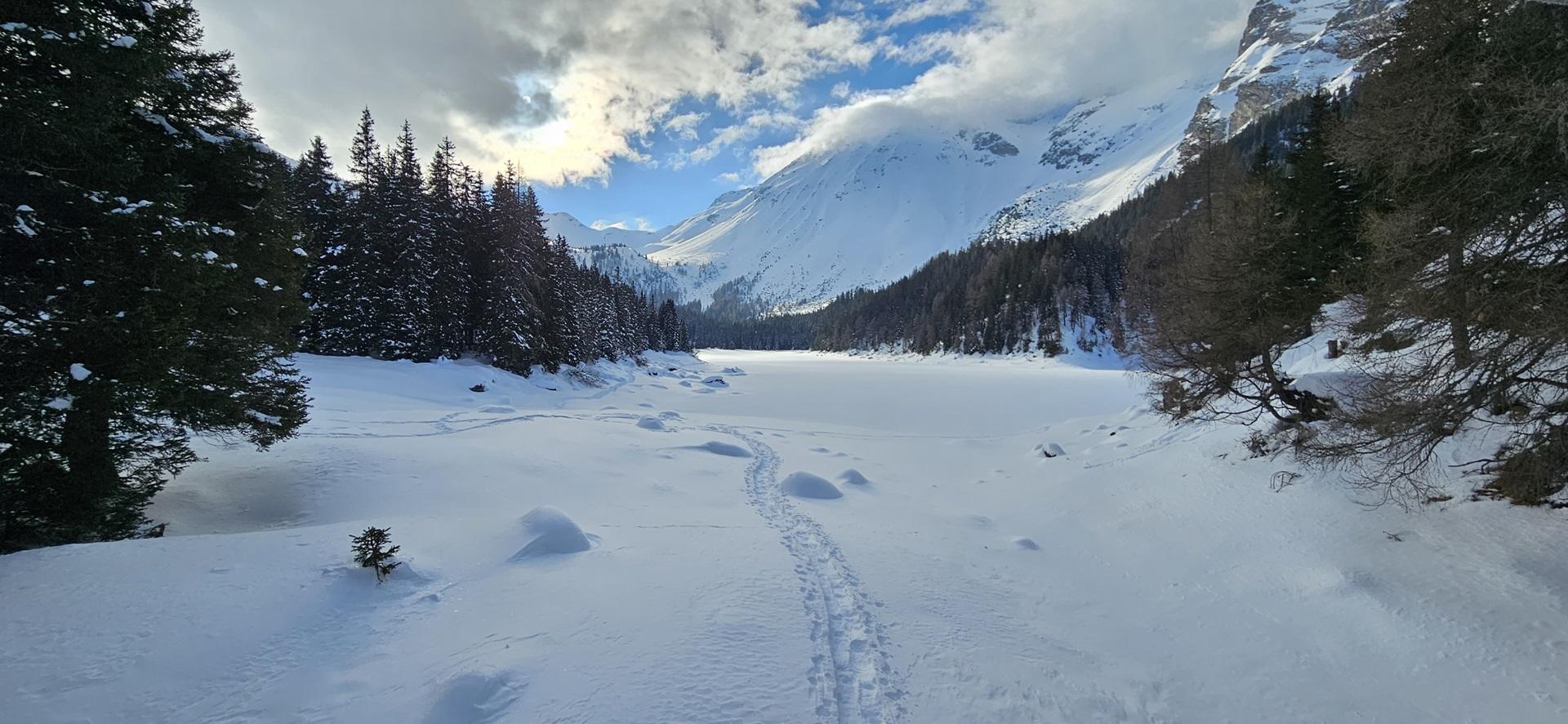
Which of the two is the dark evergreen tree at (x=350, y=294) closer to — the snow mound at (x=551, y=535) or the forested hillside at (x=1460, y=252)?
the snow mound at (x=551, y=535)

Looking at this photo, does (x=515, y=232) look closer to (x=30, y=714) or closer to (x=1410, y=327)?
(x=30, y=714)

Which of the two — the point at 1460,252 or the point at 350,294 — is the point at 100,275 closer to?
the point at 1460,252

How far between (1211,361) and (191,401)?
1937 cm

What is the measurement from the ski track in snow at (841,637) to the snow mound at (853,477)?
171 inches

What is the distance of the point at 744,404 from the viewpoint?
109ft

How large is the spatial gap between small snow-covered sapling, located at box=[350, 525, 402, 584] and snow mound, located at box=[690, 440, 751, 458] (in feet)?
35.4

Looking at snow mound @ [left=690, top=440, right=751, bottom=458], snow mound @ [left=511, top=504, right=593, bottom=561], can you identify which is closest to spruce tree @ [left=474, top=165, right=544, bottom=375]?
snow mound @ [left=690, top=440, right=751, bottom=458]

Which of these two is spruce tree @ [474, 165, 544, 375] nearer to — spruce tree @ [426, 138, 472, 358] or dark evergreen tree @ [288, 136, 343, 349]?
spruce tree @ [426, 138, 472, 358]

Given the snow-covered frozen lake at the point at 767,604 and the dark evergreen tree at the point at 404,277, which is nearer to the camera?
the snow-covered frozen lake at the point at 767,604

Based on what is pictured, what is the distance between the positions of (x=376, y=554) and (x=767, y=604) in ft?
13.9

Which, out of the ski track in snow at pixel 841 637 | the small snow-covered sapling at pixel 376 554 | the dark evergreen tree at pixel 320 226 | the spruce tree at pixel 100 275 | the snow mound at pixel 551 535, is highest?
the dark evergreen tree at pixel 320 226

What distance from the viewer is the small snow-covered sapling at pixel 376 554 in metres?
6.09

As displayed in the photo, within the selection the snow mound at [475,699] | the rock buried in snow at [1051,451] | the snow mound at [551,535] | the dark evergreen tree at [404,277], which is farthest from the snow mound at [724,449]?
the dark evergreen tree at [404,277]

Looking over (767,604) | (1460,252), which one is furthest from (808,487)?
(1460,252)
